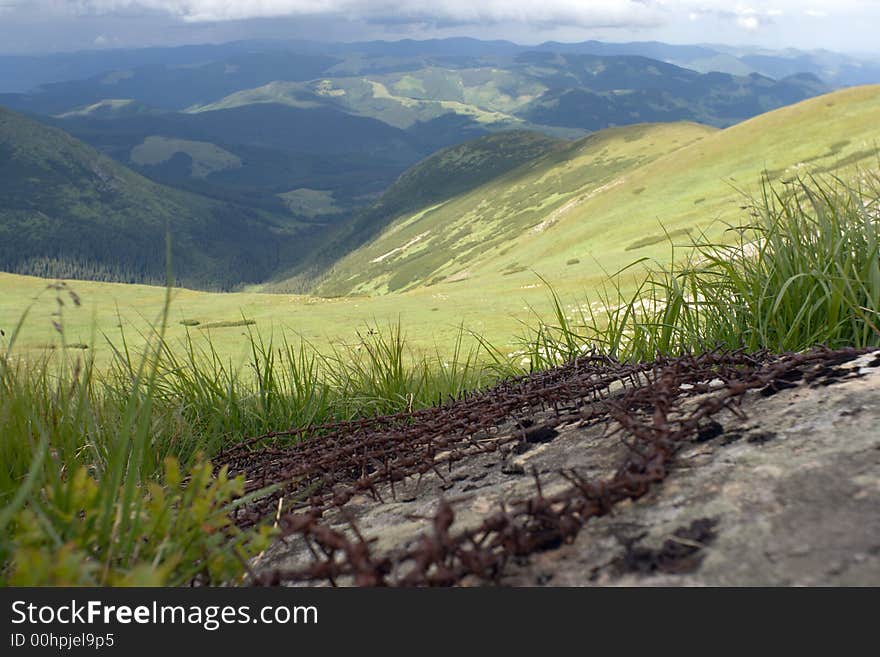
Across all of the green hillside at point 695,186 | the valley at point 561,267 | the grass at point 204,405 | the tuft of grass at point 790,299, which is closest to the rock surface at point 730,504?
the grass at point 204,405

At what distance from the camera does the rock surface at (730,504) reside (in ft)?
5.47

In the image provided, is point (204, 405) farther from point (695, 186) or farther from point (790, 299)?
point (695, 186)

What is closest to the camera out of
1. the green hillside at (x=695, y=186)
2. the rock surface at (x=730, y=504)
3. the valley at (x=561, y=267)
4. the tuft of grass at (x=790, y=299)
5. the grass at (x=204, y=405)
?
the rock surface at (x=730, y=504)

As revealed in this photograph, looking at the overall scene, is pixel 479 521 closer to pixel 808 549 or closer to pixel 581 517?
pixel 581 517

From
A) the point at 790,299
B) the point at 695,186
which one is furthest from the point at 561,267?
the point at 790,299

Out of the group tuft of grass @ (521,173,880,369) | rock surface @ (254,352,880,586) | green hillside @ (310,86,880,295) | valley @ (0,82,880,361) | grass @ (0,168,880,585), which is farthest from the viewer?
green hillside @ (310,86,880,295)

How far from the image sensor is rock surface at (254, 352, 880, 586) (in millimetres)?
1666

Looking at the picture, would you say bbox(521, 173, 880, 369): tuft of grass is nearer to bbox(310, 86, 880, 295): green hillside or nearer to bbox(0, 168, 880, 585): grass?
bbox(0, 168, 880, 585): grass

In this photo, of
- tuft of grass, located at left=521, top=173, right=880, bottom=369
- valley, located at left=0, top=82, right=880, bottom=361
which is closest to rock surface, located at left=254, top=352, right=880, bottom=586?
tuft of grass, located at left=521, top=173, right=880, bottom=369

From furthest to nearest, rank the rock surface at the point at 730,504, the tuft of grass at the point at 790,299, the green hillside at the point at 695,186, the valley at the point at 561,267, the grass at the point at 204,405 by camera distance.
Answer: the green hillside at the point at 695,186
the valley at the point at 561,267
the tuft of grass at the point at 790,299
the grass at the point at 204,405
the rock surface at the point at 730,504

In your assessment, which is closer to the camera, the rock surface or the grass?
the rock surface

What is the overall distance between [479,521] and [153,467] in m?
2.43

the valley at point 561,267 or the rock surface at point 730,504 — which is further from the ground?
the rock surface at point 730,504

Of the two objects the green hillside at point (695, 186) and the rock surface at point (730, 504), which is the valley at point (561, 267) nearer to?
the green hillside at point (695, 186)
